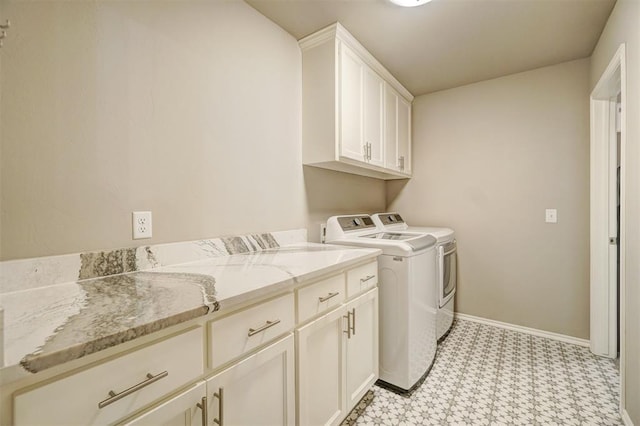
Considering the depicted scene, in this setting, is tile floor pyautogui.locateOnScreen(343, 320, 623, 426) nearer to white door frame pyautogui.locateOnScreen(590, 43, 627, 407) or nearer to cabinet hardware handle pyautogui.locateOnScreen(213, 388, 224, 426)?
white door frame pyautogui.locateOnScreen(590, 43, 627, 407)

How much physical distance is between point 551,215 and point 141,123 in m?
3.01

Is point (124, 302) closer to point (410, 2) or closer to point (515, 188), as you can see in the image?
A: point (410, 2)

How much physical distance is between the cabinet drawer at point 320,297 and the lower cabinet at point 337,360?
38 millimetres

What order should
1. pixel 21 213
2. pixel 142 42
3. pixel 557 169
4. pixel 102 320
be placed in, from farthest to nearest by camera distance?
pixel 557 169 → pixel 142 42 → pixel 21 213 → pixel 102 320

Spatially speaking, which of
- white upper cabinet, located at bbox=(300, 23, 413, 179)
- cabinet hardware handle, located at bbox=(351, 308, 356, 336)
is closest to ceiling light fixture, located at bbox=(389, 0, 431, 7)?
white upper cabinet, located at bbox=(300, 23, 413, 179)

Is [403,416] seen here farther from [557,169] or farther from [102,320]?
[557,169]

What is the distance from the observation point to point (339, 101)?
6.28 feet

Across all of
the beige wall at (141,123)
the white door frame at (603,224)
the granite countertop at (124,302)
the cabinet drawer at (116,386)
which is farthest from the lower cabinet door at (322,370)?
the white door frame at (603,224)

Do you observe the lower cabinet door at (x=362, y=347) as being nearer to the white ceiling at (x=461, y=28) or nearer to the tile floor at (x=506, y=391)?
the tile floor at (x=506, y=391)

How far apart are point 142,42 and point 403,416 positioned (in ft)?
7.28

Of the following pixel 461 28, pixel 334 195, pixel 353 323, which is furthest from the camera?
pixel 334 195

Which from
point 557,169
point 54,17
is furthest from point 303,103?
point 557,169

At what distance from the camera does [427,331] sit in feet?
6.24

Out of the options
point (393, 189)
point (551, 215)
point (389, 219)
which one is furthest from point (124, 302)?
point (551, 215)
